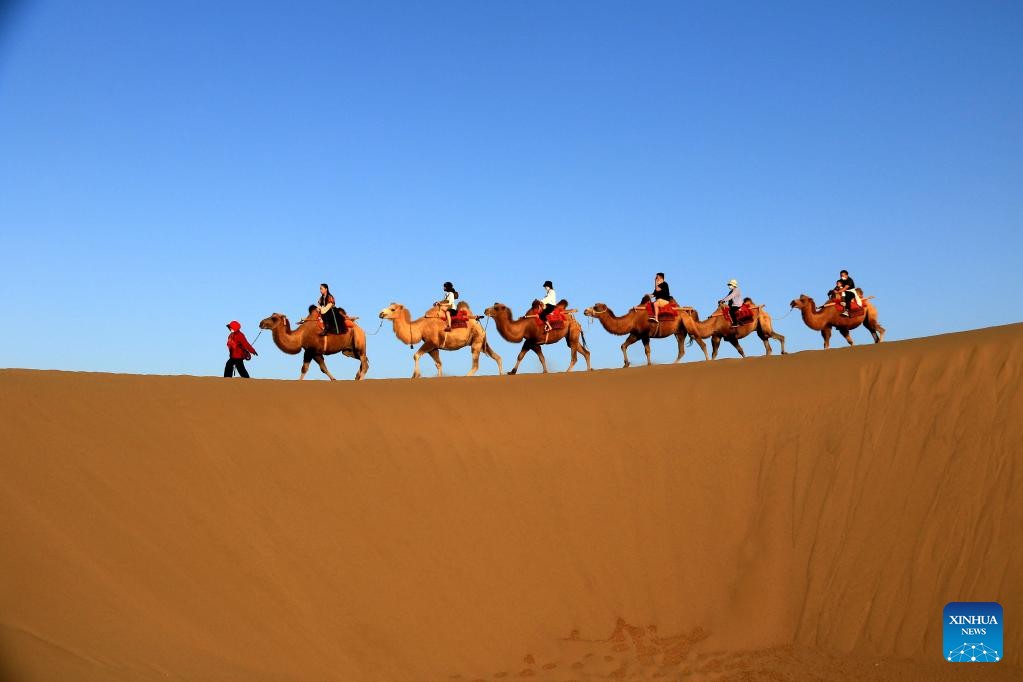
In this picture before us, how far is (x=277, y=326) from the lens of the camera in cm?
2088

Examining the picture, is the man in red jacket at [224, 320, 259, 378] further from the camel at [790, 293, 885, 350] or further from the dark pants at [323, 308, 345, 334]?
the camel at [790, 293, 885, 350]

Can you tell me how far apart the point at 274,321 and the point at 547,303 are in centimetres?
676

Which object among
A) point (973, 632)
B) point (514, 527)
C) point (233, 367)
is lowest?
point (973, 632)

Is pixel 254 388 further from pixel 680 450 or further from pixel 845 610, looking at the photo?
pixel 845 610

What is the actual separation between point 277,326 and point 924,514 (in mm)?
14241

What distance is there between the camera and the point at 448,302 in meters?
21.8

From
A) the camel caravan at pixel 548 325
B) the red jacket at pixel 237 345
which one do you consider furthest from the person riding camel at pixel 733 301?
the red jacket at pixel 237 345

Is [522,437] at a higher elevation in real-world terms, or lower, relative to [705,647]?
higher

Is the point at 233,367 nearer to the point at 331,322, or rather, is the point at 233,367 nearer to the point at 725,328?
the point at 331,322

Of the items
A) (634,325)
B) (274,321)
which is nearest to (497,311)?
(634,325)

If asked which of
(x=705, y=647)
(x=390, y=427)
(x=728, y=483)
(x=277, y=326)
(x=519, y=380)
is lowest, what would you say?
(x=705, y=647)

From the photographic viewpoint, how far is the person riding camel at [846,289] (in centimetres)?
2492

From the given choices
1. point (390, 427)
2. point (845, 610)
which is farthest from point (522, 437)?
point (845, 610)

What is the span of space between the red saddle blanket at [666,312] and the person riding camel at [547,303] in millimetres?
2492
